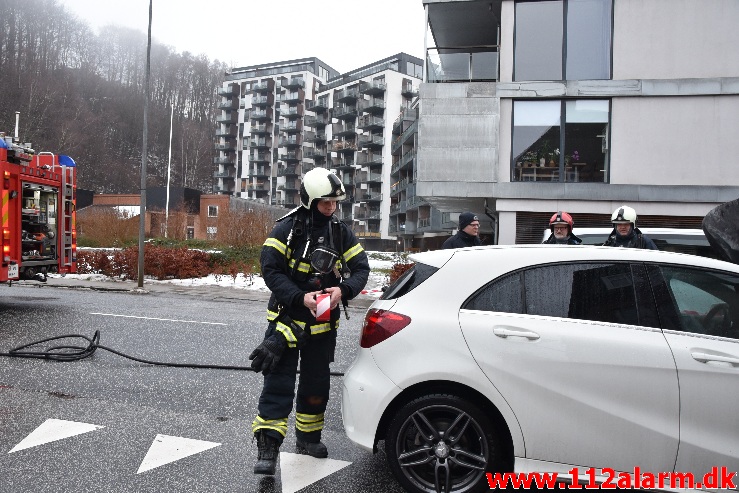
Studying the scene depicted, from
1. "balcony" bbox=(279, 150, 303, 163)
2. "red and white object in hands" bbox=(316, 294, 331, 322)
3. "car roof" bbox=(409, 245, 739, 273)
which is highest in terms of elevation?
"balcony" bbox=(279, 150, 303, 163)

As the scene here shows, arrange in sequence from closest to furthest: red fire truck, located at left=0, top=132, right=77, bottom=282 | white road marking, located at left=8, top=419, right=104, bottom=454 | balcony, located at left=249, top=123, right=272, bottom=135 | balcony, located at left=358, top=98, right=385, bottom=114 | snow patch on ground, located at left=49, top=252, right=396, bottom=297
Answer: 1. white road marking, located at left=8, top=419, right=104, bottom=454
2. red fire truck, located at left=0, top=132, right=77, bottom=282
3. snow patch on ground, located at left=49, top=252, right=396, bottom=297
4. balcony, located at left=358, top=98, right=385, bottom=114
5. balcony, located at left=249, top=123, right=272, bottom=135

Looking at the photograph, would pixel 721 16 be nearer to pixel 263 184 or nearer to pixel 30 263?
pixel 30 263

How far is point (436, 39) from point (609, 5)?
22.2ft

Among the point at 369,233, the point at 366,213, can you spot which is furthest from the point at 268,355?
the point at 366,213

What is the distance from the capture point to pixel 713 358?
2922 millimetres

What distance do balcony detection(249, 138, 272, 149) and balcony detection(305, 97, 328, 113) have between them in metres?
9.14

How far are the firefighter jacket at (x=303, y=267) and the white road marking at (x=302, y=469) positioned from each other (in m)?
0.85

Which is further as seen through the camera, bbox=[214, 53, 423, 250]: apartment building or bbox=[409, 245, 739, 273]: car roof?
bbox=[214, 53, 423, 250]: apartment building

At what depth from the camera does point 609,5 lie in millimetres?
16609

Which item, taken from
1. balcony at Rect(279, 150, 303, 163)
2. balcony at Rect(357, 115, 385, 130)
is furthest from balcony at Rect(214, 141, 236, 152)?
balcony at Rect(357, 115, 385, 130)

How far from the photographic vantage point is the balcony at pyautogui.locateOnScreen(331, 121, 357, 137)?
8084cm

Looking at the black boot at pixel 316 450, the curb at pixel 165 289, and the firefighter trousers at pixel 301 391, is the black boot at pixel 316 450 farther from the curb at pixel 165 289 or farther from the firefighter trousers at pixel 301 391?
the curb at pixel 165 289

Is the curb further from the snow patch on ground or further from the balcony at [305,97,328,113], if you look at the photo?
the balcony at [305,97,328,113]

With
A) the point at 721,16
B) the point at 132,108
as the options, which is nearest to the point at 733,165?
the point at 721,16
